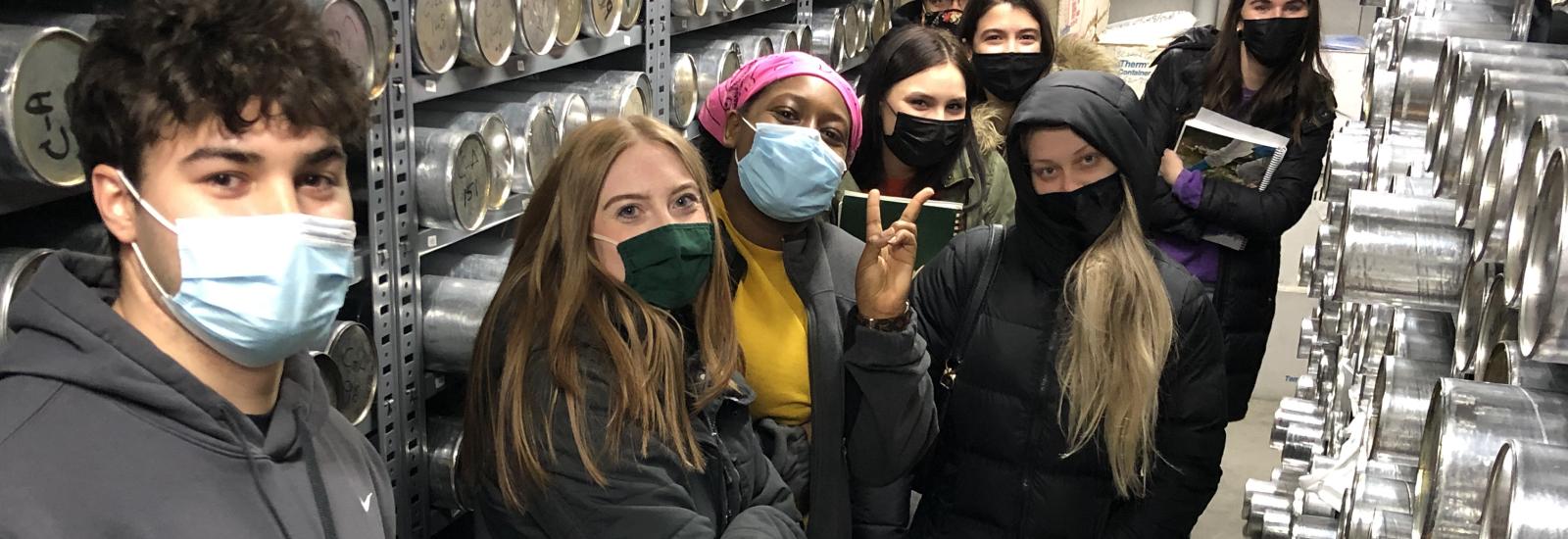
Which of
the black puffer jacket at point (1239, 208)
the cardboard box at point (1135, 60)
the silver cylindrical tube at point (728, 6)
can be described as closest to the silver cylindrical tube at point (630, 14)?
the silver cylindrical tube at point (728, 6)

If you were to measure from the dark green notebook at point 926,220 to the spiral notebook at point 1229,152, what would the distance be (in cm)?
99

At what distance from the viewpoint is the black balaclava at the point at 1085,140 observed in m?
2.27

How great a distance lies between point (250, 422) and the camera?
1366mm

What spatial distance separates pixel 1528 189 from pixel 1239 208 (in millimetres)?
2780

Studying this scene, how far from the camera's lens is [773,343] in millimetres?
2369

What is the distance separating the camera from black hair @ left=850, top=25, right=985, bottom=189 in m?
3.00

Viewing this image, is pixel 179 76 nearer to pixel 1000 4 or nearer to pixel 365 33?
pixel 365 33

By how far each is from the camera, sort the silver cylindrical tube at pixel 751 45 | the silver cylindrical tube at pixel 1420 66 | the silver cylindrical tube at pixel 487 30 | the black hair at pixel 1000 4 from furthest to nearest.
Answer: the silver cylindrical tube at pixel 751 45 → the black hair at pixel 1000 4 → the silver cylindrical tube at pixel 487 30 → the silver cylindrical tube at pixel 1420 66

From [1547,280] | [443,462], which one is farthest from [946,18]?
[1547,280]

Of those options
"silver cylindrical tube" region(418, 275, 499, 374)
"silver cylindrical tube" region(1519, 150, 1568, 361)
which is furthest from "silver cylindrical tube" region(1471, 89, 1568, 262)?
"silver cylindrical tube" region(418, 275, 499, 374)

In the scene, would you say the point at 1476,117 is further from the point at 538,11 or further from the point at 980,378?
the point at 538,11

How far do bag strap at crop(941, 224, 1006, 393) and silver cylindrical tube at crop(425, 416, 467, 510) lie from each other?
0.97 meters

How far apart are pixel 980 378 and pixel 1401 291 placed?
113 centimetres

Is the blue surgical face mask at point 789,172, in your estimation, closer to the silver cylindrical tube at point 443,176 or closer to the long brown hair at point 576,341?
the long brown hair at point 576,341
